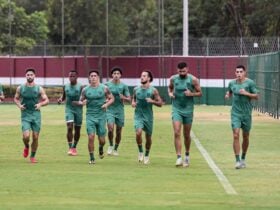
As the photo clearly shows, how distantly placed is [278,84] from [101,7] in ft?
84.7

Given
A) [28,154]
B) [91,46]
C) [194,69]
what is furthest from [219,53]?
[28,154]

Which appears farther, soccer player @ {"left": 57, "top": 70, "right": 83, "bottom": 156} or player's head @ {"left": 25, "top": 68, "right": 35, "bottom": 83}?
soccer player @ {"left": 57, "top": 70, "right": 83, "bottom": 156}

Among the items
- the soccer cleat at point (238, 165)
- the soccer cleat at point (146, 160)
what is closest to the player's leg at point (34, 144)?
the soccer cleat at point (146, 160)

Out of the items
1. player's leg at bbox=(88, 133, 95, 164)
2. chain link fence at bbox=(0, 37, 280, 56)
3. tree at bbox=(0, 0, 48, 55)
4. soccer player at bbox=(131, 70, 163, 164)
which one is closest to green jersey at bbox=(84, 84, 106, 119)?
player's leg at bbox=(88, 133, 95, 164)

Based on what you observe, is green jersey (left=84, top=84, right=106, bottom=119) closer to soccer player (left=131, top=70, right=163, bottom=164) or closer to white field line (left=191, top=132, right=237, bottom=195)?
soccer player (left=131, top=70, right=163, bottom=164)

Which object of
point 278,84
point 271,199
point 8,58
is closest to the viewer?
point 271,199

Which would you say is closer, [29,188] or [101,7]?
[29,188]

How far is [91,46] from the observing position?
65250 millimetres

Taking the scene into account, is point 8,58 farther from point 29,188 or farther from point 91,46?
point 29,188

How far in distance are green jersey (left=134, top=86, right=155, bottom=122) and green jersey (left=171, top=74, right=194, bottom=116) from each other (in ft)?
3.47

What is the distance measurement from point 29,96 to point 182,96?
343cm

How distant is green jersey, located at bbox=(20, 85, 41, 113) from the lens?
21531 millimetres

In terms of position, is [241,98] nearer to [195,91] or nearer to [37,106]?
[195,91]

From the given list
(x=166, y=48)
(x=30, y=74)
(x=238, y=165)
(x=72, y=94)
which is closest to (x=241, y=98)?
(x=238, y=165)
